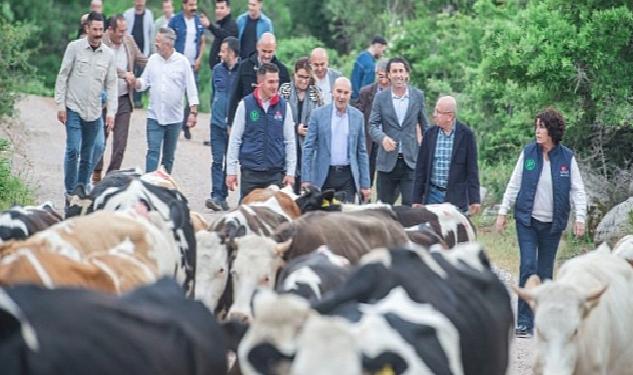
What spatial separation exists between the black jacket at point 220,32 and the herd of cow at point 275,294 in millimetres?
9201

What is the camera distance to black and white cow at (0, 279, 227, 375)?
7.89 meters

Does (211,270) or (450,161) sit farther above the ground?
(450,161)

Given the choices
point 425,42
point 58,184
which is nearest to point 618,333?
point 58,184

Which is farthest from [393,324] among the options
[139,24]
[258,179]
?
[139,24]

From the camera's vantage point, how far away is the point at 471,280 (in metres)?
11.0

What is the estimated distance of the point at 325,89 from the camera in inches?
746

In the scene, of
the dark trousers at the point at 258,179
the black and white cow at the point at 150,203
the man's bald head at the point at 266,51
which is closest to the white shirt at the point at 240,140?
the dark trousers at the point at 258,179

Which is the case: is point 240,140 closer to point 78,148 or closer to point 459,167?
point 78,148

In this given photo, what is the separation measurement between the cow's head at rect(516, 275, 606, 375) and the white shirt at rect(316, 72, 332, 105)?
794cm

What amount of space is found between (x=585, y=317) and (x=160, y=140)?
393 inches

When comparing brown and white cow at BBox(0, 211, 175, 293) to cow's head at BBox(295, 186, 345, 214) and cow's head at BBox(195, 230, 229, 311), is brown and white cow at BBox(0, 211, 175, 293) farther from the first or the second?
cow's head at BBox(295, 186, 345, 214)

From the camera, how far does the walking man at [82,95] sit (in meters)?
19.1

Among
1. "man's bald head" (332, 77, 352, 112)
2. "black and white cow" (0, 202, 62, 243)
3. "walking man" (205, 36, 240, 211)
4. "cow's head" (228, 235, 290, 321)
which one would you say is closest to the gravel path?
"walking man" (205, 36, 240, 211)

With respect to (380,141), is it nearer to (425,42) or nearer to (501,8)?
(501,8)
